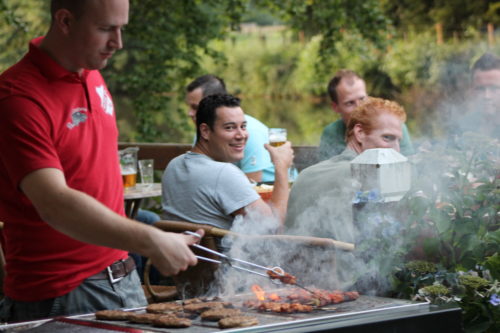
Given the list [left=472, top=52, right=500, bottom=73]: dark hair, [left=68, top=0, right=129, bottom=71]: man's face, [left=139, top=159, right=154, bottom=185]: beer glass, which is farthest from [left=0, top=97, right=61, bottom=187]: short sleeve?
[left=472, top=52, right=500, bottom=73]: dark hair

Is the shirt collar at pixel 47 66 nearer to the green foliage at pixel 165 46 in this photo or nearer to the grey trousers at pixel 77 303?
the grey trousers at pixel 77 303

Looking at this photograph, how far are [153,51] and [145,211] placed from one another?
422 centimetres

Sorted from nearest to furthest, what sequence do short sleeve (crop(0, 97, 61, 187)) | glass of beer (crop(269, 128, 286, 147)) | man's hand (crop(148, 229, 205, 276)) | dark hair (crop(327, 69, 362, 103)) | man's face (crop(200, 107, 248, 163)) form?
man's hand (crop(148, 229, 205, 276))
short sleeve (crop(0, 97, 61, 187))
man's face (crop(200, 107, 248, 163))
glass of beer (crop(269, 128, 286, 147))
dark hair (crop(327, 69, 362, 103))

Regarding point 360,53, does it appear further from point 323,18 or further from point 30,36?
point 30,36

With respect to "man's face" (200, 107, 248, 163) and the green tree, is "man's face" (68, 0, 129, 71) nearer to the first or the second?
"man's face" (200, 107, 248, 163)

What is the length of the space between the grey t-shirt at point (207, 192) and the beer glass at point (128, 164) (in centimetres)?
149

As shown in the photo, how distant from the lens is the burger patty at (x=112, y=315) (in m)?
2.49

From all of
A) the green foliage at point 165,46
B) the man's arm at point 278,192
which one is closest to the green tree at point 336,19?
the green foliage at point 165,46

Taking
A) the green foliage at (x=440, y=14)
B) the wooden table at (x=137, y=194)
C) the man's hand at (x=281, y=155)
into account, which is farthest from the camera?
the green foliage at (x=440, y=14)

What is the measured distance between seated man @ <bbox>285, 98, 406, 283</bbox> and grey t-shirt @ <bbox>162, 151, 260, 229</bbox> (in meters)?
0.25

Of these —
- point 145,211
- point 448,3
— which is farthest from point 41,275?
point 448,3

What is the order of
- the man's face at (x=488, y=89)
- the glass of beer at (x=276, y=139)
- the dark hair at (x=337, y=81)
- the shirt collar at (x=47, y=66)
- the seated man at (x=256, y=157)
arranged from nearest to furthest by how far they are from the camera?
the shirt collar at (x=47, y=66) < the glass of beer at (x=276, y=139) < the man's face at (x=488, y=89) < the seated man at (x=256, y=157) < the dark hair at (x=337, y=81)

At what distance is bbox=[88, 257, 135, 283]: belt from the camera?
2.68 metres

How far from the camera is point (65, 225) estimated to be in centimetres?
218
